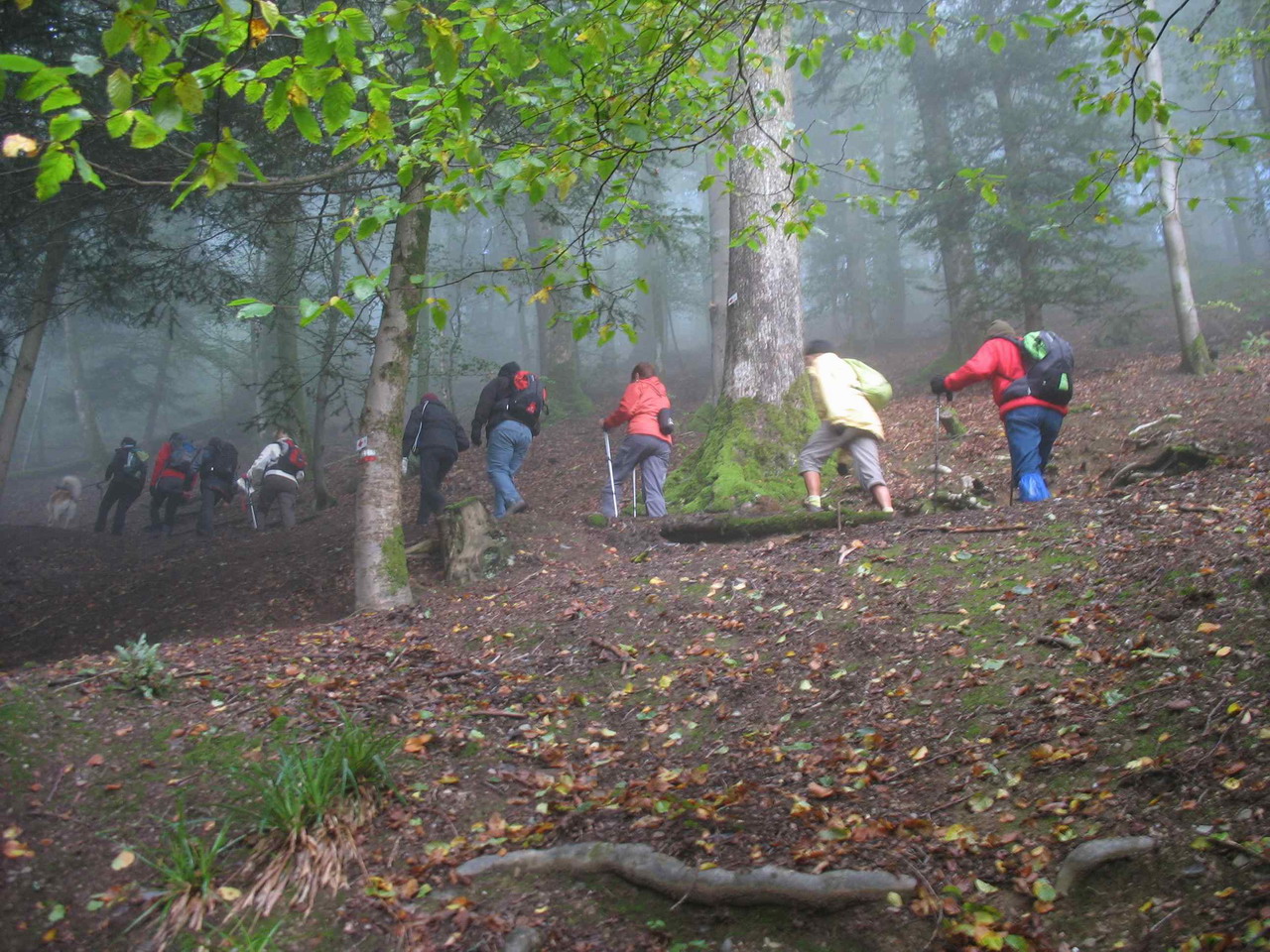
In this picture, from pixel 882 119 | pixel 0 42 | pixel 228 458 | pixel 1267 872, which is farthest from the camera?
pixel 882 119

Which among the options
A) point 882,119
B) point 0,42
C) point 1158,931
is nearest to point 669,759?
point 1158,931

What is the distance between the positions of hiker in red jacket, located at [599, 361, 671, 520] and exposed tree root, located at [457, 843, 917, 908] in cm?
638

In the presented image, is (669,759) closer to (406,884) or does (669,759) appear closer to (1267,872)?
(406,884)

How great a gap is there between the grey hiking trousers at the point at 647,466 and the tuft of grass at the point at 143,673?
566 cm

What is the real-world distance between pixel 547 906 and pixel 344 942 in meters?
0.79

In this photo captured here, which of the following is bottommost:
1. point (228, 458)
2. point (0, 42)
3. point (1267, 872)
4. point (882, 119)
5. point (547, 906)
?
point (547, 906)

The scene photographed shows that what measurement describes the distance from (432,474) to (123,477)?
25.4 ft

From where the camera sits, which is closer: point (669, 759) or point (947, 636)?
point (669, 759)

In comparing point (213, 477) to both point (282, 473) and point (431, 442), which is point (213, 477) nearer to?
point (282, 473)

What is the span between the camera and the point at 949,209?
16031 mm

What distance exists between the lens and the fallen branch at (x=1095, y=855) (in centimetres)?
301

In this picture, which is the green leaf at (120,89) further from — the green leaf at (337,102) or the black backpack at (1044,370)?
the black backpack at (1044,370)

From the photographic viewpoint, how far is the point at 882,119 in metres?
35.2

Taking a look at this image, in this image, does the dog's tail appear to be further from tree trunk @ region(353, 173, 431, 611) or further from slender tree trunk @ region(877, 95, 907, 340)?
slender tree trunk @ region(877, 95, 907, 340)
